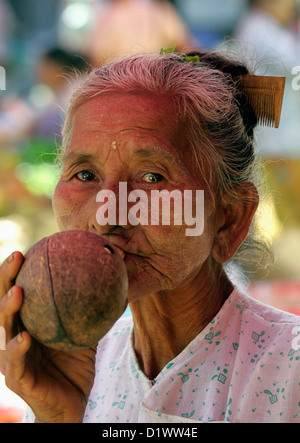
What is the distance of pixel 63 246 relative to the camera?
139 cm

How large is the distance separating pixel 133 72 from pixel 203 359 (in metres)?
1.09

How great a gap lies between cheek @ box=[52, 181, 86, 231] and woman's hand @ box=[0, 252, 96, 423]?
407mm

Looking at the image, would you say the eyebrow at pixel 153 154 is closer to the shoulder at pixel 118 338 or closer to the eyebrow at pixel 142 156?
the eyebrow at pixel 142 156

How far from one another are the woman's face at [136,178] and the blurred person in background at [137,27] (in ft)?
13.3

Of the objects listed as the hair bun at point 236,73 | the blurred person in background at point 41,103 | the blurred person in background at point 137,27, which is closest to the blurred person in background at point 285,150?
the blurred person in background at point 137,27

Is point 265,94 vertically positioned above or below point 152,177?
above

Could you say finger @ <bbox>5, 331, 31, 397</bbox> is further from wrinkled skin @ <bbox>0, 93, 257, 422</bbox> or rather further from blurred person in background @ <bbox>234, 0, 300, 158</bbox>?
blurred person in background @ <bbox>234, 0, 300, 158</bbox>

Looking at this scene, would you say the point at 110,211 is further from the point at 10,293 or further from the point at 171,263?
the point at 10,293

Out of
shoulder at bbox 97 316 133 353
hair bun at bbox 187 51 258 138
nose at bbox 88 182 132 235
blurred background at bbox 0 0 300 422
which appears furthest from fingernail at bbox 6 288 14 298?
blurred background at bbox 0 0 300 422

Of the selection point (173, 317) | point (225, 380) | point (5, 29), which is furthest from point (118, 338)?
point (5, 29)

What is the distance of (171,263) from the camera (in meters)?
1.81

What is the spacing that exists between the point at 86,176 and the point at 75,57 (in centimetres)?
450

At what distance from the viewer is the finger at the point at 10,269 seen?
57.3 inches
